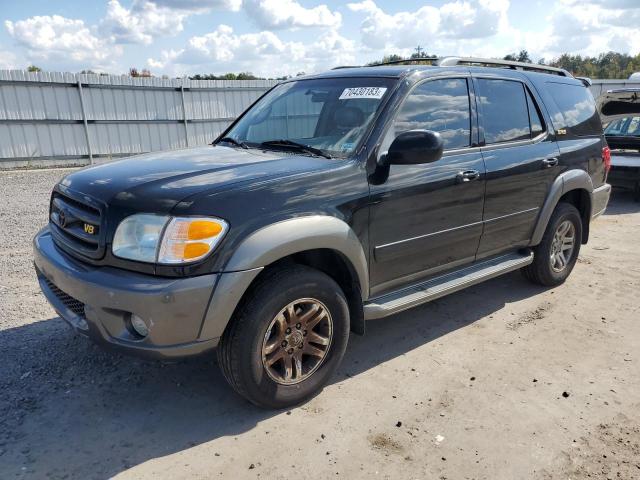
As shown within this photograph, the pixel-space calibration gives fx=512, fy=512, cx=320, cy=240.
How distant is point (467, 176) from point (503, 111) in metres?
0.90

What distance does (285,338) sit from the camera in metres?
2.98

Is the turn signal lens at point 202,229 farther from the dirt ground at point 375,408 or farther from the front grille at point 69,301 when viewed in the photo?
the dirt ground at point 375,408

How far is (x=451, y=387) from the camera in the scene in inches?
131

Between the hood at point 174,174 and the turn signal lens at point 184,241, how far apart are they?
118 millimetres

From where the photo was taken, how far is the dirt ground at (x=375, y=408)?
2605 millimetres

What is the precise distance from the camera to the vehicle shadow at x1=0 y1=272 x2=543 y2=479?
8.71 feet

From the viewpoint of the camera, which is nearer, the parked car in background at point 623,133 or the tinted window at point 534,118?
the tinted window at point 534,118

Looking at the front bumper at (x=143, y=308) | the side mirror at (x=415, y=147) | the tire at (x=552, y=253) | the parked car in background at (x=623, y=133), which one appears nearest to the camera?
the front bumper at (x=143, y=308)

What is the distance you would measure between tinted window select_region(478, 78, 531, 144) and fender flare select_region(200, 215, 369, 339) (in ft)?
5.91

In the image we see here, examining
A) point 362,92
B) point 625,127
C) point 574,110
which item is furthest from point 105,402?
point 625,127

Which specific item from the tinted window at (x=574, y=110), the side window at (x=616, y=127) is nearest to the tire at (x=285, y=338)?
the tinted window at (x=574, y=110)

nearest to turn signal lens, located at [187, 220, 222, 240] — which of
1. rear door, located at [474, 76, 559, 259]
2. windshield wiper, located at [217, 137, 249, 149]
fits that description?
windshield wiper, located at [217, 137, 249, 149]

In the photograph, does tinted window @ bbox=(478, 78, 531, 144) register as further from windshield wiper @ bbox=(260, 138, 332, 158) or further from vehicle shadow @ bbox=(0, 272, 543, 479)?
vehicle shadow @ bbox=(0, 272, 543, 479)

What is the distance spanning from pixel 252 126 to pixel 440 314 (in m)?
2.26
